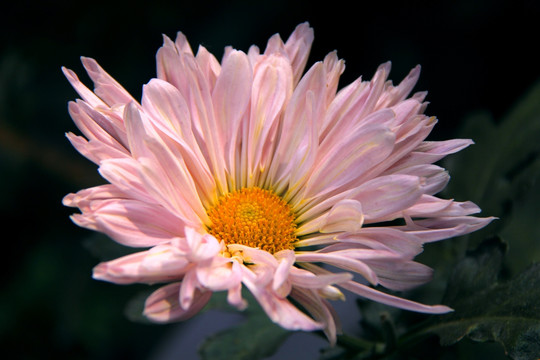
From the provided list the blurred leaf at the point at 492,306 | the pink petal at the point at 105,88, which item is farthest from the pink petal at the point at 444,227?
the pink petal at the point at 105,88

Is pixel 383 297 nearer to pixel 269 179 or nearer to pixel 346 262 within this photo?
pixel 346 262

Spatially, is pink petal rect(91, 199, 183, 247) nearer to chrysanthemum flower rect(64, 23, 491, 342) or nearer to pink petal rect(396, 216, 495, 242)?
chrysanthemum flower rect(64, 23, 491, 342)

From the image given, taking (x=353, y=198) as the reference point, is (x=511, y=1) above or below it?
above

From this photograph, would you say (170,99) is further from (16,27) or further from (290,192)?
(16,27)

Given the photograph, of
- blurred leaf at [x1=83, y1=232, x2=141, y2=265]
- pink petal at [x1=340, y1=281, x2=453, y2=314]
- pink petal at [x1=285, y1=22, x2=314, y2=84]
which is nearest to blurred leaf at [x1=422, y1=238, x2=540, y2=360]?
pink petal at [x1=340, y1=281, x2=453, y2=314]

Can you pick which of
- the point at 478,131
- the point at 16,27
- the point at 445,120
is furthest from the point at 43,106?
the point at 478,131
